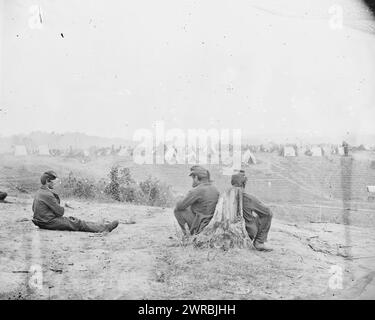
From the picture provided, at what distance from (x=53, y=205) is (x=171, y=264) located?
133 cm

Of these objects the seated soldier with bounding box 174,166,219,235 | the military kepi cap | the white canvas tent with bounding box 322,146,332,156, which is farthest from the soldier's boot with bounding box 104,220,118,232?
the white canvas tent with bounding box 322,146,332,156

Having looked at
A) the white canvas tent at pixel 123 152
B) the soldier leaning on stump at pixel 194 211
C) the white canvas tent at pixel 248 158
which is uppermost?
the white canvas tent at pixel 123 152

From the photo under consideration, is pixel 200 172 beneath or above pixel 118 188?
above

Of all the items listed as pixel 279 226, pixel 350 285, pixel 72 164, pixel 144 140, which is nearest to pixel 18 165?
pixel 72 164

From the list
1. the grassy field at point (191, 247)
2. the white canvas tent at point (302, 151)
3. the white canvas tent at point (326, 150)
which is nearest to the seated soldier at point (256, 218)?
the grassy field at point (191, 247)

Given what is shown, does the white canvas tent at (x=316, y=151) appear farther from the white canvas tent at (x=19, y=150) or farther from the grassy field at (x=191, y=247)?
the white canvas tent at (x=19, y=150)

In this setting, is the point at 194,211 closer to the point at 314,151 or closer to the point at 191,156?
the point at 191,156

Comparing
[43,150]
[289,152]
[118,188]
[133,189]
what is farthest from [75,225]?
[289,152]

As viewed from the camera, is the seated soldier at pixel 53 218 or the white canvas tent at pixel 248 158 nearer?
the seated soldier at pixel 53 218

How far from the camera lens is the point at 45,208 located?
484 cm

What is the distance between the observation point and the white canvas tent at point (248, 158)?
4926 millimetres

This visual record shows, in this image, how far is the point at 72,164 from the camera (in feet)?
16.5

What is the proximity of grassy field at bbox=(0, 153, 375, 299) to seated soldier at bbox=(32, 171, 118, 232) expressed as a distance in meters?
0.08

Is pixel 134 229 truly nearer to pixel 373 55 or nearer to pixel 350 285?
pixel 350 285
